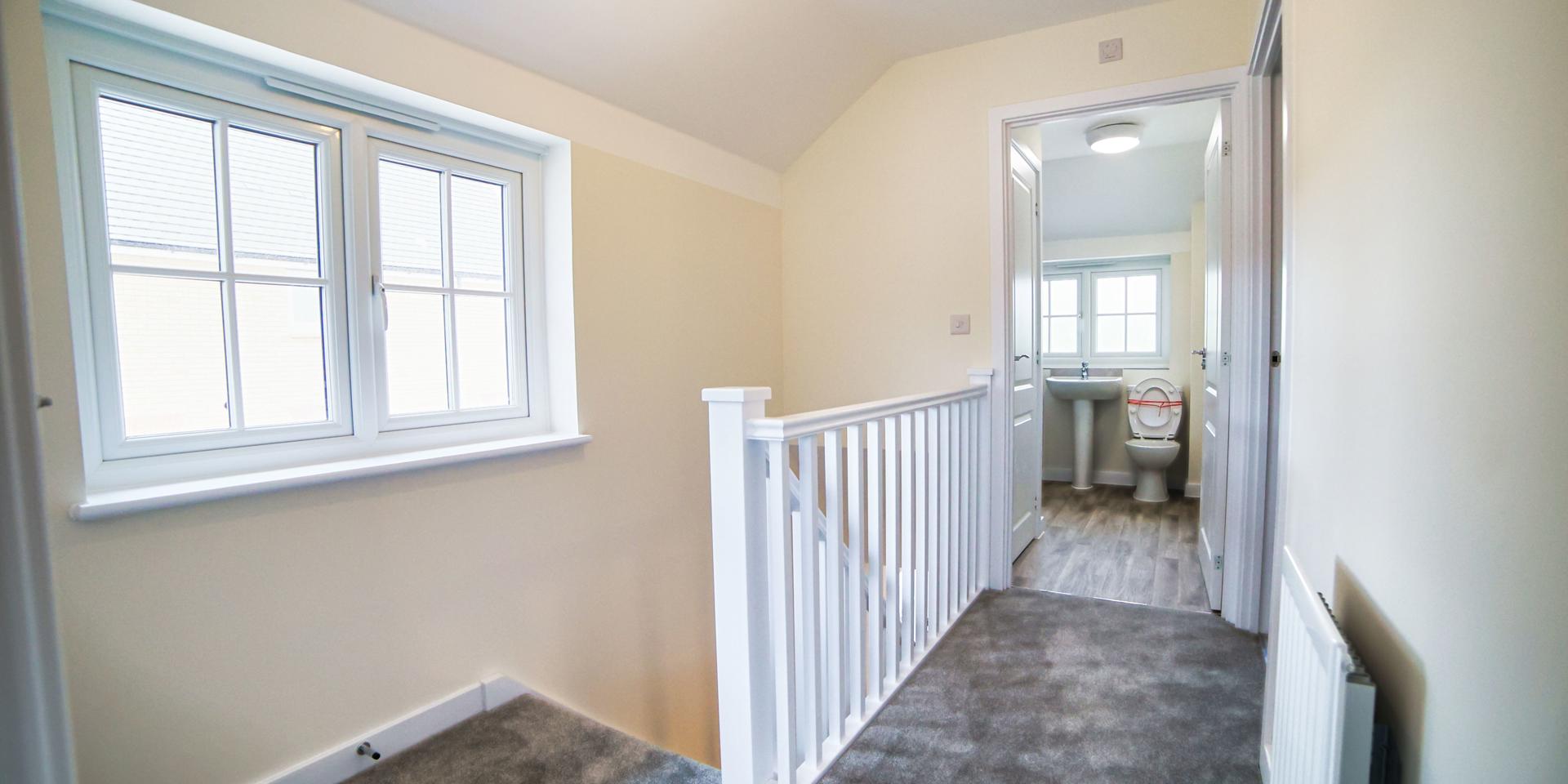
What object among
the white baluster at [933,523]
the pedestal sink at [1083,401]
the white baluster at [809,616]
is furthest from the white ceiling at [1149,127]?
the white baluster at [809,616]

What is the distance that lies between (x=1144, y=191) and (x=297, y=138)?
15.6ft

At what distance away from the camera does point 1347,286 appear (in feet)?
3.71

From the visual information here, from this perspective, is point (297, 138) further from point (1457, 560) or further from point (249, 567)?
point (1457, 560)

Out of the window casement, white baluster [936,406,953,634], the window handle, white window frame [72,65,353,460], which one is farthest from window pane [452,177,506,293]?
white baluster [936,406,953,634]

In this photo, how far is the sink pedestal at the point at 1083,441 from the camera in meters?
5.24

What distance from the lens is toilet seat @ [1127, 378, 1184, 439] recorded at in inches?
191

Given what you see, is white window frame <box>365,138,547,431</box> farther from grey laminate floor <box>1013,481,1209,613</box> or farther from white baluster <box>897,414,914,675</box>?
grey laminate floor <box>1013,481,1209,613</box>

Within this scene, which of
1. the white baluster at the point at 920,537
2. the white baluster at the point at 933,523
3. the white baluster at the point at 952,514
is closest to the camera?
the white baluster at the point at 920,537

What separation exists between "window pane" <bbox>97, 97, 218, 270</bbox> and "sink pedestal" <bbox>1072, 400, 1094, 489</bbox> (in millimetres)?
5027

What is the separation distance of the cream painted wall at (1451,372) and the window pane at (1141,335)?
444 centimetres

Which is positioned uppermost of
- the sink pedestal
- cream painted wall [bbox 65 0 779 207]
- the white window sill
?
cream painted wall [bbox 65 0 779 207]

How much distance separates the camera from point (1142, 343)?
5.37 m

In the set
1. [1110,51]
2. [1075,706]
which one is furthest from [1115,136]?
[1075,706]

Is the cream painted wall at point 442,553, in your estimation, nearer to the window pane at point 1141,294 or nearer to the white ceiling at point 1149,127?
the white ceiling at point 1149,127
